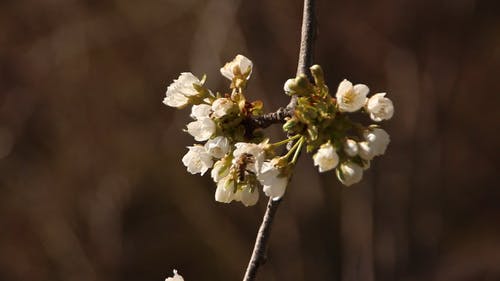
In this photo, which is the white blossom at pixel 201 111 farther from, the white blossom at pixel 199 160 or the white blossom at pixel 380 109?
the white blossom at pixel 380 109

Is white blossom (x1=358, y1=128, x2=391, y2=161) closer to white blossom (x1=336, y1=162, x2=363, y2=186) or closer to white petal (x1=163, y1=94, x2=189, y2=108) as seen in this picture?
white blossom (x1=336, y1=162, x2=363, y2=186)

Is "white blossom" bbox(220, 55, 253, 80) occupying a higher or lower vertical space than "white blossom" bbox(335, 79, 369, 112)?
higher

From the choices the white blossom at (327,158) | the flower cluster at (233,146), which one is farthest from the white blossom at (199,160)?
the white blossom at (327,158)

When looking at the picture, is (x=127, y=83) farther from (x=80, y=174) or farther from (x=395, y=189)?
(x=395, y=189)

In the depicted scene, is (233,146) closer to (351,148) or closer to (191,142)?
(351,148)

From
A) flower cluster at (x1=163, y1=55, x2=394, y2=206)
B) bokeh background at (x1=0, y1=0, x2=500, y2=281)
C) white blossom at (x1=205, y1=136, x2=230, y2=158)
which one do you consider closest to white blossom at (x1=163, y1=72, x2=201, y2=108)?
flower cluster at (x1=163, y1=55, x2=394, y2=206)
